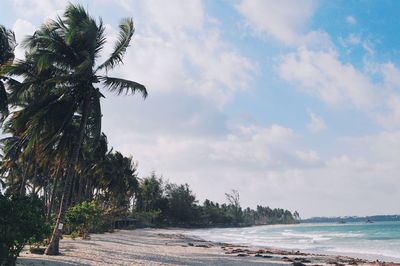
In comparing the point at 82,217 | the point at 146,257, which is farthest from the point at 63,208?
the point at 82,217

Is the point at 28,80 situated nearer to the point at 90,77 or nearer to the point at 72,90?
the point at 72,90

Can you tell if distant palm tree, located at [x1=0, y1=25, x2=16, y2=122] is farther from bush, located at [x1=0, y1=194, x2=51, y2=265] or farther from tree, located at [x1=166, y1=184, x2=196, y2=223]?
tree, located at [x1=166, y1=184, x2=196, y2=223]

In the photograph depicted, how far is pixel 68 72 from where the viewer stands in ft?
45.8

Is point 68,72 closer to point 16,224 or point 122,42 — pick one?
point 122,42

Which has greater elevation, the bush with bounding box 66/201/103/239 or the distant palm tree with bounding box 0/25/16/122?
the distant palm tree with bounding box 0/25/16/122

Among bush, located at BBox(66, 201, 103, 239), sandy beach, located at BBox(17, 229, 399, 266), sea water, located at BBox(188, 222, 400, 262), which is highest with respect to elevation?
bush, located at BBox(66, 201, 103, 239)

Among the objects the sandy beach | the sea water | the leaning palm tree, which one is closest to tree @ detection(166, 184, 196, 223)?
the sea water

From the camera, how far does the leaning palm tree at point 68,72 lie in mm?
12719

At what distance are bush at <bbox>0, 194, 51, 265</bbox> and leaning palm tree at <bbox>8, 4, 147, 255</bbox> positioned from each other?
414cm

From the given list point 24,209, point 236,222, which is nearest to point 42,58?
point 24,209

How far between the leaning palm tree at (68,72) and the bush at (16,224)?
13.6ft

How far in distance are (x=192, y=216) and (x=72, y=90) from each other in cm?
8668

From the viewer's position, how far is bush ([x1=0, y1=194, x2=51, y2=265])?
718 centimetres

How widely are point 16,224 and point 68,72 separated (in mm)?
7942
